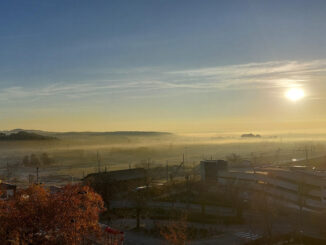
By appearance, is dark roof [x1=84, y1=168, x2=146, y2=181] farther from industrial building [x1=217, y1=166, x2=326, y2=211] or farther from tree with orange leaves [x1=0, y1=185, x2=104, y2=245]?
tree with orange leaves [x1=0, y1=185, x2=104, y2=245]

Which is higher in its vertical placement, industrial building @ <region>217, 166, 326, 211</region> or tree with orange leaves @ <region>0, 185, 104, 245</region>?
tree with orange leaves @ <region>0, 185, 104, 245</region>

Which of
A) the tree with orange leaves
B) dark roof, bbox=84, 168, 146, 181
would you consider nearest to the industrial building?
dark roof, bbox=84, 168, 146, 181

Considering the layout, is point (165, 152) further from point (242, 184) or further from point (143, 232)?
point (143, 232)

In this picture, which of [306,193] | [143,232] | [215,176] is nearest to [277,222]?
[306,193]

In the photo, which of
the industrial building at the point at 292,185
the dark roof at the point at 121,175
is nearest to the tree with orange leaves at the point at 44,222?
the industrial building at the point at 292,185

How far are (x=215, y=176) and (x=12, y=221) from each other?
21050 mm

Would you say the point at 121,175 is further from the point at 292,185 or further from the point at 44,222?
the point at 44,222

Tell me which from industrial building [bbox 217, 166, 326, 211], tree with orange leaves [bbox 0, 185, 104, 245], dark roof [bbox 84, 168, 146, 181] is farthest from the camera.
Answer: dark roof [bbox 84, 168, 146, 181]

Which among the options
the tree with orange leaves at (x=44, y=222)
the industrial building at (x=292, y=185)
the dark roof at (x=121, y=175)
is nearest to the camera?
the tree with orange leaves at (x=44, y=222)

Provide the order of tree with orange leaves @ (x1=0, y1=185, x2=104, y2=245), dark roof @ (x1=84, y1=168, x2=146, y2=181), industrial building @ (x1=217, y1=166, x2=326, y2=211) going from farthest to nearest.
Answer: dark roof @ (x1=84, y1=168, x2=146, y2=181), industrial building @ (x1=217, y1=166, x2=326, y2=211), tree with orange leaves @ (x1=0, y1=185, x2=104, y2=245)

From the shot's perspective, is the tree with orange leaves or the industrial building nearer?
the tree with orange leaves

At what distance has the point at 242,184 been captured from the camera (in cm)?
2573

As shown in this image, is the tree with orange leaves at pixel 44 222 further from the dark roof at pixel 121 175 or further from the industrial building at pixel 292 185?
the dark roof at pixel 121 175

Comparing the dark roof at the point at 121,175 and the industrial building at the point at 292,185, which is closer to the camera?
the industrial building at the point at 292,185
